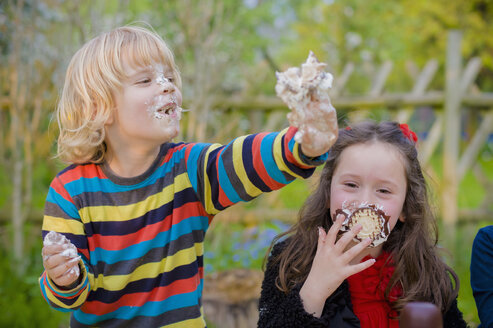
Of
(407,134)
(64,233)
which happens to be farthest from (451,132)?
(64,233)

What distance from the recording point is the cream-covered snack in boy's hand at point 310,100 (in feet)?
3.99

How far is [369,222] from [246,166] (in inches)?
17.6

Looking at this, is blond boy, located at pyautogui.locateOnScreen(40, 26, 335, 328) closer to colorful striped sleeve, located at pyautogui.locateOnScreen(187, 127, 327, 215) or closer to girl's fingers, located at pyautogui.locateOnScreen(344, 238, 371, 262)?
colorful striped sleeve, located at pyautogui.locateOnScreen(187, 127, 327, 215)

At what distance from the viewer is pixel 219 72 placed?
429cm

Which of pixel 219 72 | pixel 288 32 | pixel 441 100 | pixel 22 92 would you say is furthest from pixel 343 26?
pixel 22 92

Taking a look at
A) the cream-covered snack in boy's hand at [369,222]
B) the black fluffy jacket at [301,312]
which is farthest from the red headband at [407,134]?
the black fluffy jacket at [301,312]

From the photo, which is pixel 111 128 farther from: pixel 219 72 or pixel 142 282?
pixel 219 72

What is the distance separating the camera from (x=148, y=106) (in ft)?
5.35

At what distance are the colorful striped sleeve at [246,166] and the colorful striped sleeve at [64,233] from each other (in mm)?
426

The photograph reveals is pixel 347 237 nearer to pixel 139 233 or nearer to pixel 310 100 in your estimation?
pixel 310 100

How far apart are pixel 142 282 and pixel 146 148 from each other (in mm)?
468

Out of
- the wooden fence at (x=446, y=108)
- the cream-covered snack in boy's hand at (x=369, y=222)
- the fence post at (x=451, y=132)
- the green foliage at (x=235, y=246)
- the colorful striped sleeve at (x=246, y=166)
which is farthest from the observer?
the fence post at (x=451, y=132)

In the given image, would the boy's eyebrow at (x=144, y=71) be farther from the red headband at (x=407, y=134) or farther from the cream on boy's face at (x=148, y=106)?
the red headband at (x=407, y=134)

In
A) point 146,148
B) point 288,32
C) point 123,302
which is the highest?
point 288,32
